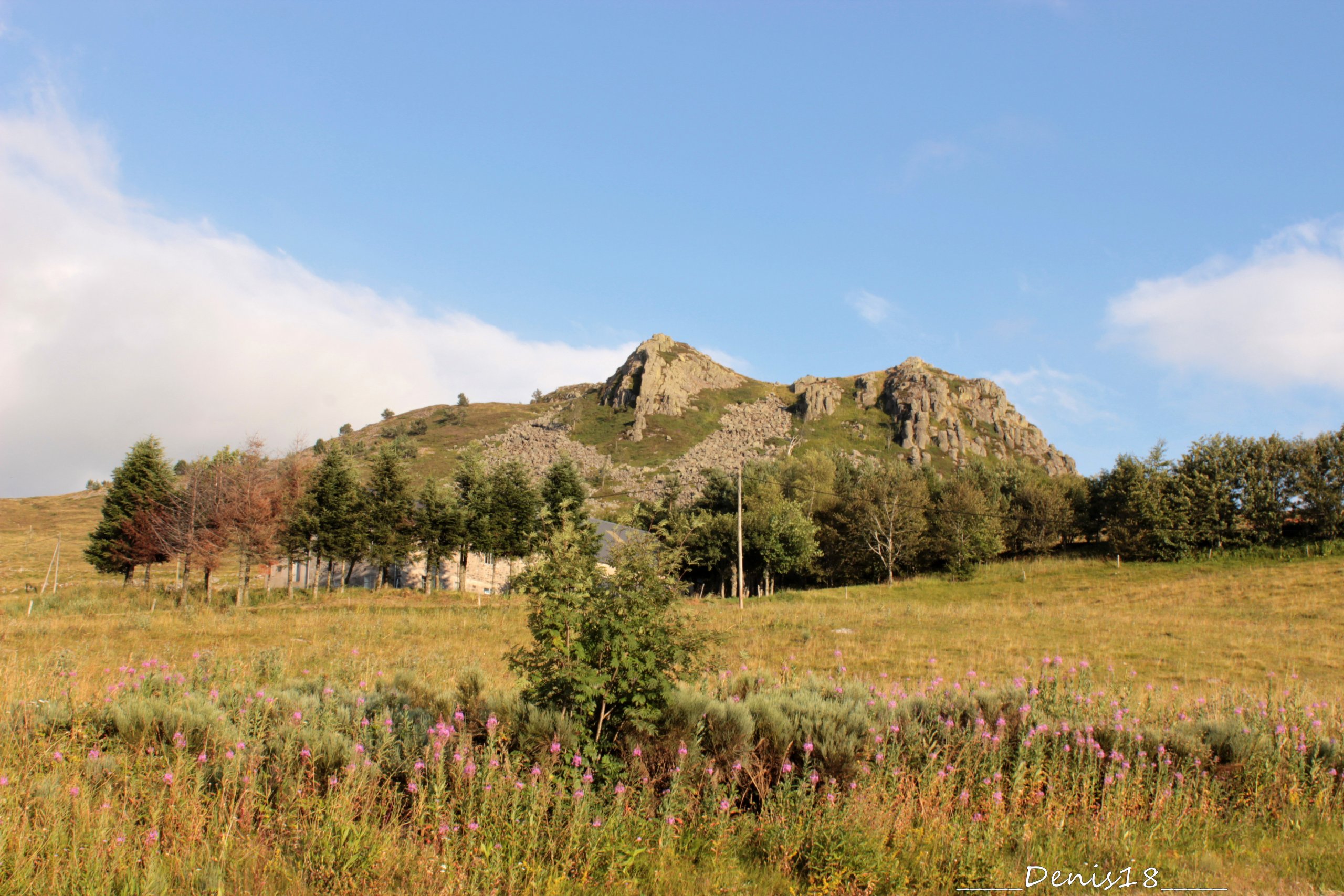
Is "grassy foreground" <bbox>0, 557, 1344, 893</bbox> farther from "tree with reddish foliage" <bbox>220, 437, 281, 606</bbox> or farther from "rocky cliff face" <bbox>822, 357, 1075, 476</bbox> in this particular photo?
"rocky cliff face" <bbox>822, 357, 1075, 476</bbox>

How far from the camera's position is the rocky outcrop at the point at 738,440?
5010 inches

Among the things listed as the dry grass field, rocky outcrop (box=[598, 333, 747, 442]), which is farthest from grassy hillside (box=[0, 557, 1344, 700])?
rocky outcrop (box=[598, 333, 747, 442])

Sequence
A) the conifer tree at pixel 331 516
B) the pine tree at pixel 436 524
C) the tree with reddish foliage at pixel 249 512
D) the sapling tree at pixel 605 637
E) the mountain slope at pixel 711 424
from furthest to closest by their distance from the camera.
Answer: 1. the mountain slope at pixel 711 424
2. the pine tree at pixel 436 524
3. the conifer tree at pixel 331 516
4. the tree with reddish foliage at pixel 249 512
5. the sapling tree at pixel 605 637

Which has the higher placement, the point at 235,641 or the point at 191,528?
the point at 191,528

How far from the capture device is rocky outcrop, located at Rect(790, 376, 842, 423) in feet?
551

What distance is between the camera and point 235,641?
1761cm

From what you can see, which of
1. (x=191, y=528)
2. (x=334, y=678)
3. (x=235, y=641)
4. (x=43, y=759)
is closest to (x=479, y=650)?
(x=235, y=641)

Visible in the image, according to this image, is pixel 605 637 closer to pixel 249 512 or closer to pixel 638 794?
pixel 638 794

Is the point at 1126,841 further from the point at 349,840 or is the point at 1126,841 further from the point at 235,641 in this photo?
the point at 235,641

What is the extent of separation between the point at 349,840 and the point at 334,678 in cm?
536

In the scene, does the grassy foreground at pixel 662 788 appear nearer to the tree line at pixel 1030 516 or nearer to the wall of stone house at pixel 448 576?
the tree line at pixel 1030 516

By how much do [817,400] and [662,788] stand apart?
170m

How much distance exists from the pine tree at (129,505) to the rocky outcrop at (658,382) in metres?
108

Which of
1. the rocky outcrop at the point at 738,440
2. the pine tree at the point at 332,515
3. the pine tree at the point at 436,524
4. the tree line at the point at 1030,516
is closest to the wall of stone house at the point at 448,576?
the pine tree at the point at 436,524
